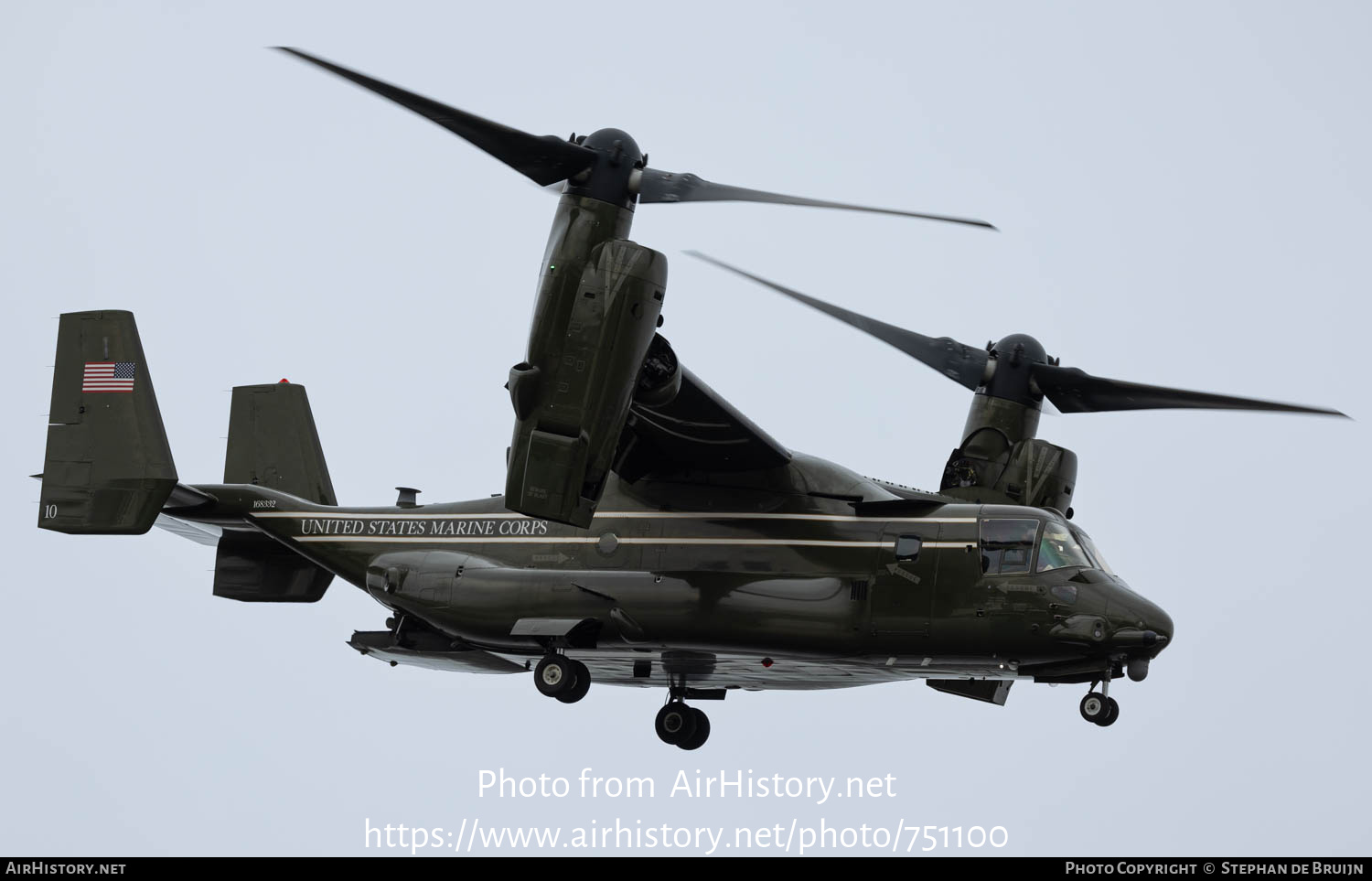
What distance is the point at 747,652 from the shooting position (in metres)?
16.6

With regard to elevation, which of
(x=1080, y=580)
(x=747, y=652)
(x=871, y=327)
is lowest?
(x=747, y=652)

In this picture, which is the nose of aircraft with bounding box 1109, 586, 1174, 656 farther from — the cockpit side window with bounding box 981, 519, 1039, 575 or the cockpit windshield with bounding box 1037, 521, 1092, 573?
the cockpit side window with bounding box 981, 519, 1039, 575

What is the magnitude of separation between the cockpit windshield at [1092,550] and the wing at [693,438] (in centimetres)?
289

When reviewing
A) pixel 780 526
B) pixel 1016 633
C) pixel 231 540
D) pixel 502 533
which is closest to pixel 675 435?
pixel 780 526

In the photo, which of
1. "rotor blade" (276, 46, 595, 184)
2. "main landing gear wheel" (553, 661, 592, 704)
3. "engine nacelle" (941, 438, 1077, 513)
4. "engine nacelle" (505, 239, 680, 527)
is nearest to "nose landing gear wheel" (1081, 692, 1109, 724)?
"engine nacelle" (941, 438, 1077, 513)

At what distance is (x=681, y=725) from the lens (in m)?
19.2

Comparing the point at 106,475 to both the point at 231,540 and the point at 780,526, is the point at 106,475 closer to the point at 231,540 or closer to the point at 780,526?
the point at 231,540

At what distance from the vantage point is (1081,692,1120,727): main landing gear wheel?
15.5 m

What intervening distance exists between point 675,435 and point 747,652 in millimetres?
2227

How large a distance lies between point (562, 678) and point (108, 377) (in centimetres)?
599

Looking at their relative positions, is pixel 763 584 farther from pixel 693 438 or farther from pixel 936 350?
pixel 936 350

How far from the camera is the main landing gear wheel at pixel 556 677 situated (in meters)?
16.7

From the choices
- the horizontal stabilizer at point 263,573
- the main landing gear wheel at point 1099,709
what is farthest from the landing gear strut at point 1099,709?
the horizontal stabilizer at point 263,573

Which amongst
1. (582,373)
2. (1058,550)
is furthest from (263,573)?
(1058,550)
